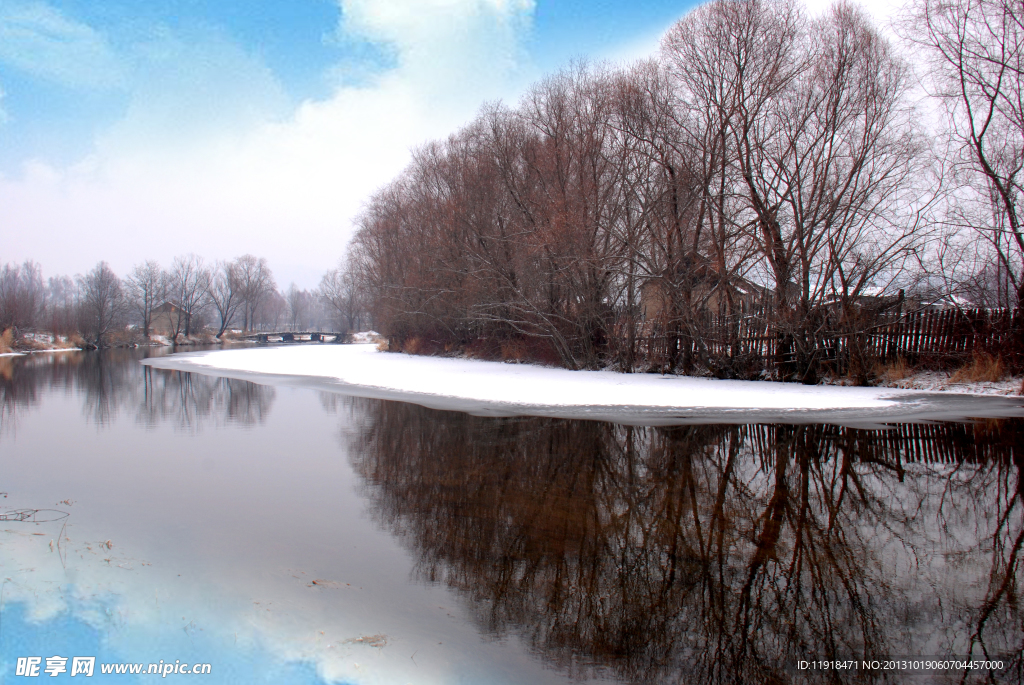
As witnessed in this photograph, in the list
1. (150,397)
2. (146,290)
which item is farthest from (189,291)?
(150,397)

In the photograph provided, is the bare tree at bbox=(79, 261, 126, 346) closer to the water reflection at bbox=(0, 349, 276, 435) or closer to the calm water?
the water reflection at bbox=(0, 349, 276, 435)

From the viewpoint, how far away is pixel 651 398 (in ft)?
50.9

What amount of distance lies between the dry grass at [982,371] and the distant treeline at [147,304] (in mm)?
42837

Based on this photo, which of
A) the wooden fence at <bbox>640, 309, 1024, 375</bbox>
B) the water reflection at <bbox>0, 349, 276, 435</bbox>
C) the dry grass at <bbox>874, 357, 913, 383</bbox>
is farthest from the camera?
the dry grass at <bbox>874, 357, 913, 383</bbox>

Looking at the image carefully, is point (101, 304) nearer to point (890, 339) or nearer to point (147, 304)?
point (147, 304)

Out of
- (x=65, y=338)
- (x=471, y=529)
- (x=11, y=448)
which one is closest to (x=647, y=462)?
(x=471, y=529)

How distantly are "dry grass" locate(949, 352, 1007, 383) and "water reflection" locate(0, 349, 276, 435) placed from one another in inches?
693

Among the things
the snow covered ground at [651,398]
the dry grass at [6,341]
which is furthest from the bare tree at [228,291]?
the snow covered ground at [651,398]

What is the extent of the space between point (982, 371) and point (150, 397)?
2282 cm

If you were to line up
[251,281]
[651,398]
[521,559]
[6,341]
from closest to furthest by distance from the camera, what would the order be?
[521,559]
[651,398]
[6,341]
[251,281]

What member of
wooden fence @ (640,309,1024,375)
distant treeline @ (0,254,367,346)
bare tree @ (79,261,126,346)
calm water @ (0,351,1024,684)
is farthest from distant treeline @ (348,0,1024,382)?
bare tree @ (79,261,126,346)

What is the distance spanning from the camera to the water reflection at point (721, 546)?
3.61 metres

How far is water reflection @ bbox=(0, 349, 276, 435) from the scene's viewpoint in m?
13.5

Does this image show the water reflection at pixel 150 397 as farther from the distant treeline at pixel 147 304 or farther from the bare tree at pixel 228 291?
the bare tree at pixel 228 291
